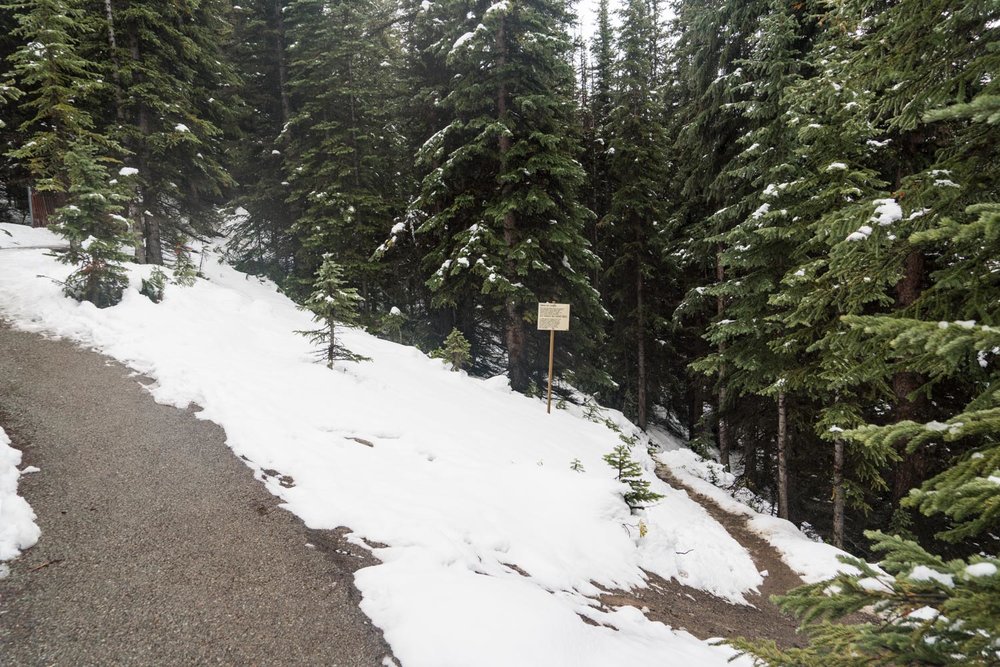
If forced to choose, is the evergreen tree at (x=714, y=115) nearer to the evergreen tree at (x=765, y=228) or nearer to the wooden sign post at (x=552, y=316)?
the evergreen tree at (x=765, y=228)

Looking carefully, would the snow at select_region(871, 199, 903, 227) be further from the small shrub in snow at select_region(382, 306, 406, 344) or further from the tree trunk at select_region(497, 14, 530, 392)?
the small shrub in snow at select_region(382, 306, 406, 344)

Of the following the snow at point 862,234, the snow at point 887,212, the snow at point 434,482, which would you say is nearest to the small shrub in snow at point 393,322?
the snow at point 434,482

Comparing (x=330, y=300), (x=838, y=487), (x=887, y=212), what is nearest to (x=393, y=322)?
(x=330, y=300)

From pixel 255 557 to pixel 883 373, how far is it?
583 cm

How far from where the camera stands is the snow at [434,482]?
384 cm

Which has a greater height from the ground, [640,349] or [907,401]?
[907,401]

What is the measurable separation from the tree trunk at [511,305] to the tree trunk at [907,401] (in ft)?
29.1

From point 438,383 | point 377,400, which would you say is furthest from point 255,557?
point 438,383

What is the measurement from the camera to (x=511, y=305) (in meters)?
14.1

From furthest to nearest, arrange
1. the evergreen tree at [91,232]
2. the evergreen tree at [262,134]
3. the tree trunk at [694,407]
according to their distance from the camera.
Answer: the tree trunk at [694,407] → the evergreen tree at [262,134] → the evergreen tree at [91,232]

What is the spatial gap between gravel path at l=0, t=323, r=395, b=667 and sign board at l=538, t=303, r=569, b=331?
731 cm

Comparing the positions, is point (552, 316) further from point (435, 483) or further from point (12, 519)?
point (12, 519)

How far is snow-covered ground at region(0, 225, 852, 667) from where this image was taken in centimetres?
384

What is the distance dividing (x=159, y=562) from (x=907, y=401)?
11.4 m
